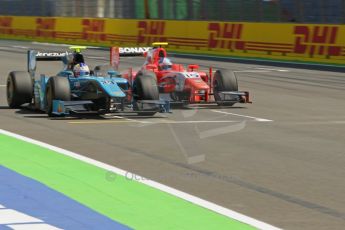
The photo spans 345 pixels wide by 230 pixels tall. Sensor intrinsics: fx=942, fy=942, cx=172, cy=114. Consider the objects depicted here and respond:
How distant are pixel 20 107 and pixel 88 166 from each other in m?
6.99

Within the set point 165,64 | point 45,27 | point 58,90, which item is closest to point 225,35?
point 45,27

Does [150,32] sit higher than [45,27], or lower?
higher

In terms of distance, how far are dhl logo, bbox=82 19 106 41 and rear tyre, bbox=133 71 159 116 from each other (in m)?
30.2

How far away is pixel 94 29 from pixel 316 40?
17.0 metres

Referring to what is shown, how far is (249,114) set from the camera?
17.1 meters

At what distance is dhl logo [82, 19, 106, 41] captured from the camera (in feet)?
153

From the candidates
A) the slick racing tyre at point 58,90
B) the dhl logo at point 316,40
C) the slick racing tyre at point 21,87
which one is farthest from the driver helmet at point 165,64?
the dhl logo at point 316,40

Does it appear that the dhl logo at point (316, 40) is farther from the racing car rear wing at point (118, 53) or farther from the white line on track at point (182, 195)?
the white line on track at point (182, 195)

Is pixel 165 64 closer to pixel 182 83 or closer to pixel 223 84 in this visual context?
pixel 182 83

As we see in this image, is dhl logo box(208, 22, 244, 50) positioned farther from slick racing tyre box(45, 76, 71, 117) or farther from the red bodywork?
slick racing tyre box(45, 76, 71, 117)

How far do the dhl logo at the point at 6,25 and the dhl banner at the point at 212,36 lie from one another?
3484 millimetres

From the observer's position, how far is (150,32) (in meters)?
42.4

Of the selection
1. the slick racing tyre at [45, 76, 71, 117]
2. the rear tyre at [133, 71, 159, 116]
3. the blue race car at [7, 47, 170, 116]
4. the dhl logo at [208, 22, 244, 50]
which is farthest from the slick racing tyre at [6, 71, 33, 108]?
the dhl logo at [208, 22, 244, 50]

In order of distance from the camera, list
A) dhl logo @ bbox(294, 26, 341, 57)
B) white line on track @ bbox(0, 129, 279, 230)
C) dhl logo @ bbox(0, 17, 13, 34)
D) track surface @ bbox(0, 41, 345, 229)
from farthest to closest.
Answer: dhl logo @ bbox(0, 17, 13, 34)
dhl logo @ bbox(294, 26, 341, 57)
track surface @ bbox(0, 41, 345, 229)
white line on track @ bbox(0, 129, 279, 230)
